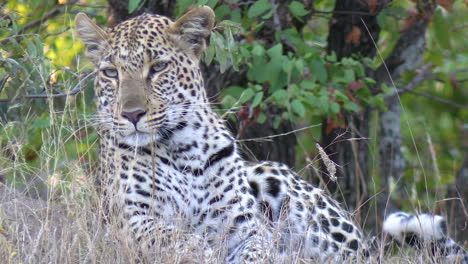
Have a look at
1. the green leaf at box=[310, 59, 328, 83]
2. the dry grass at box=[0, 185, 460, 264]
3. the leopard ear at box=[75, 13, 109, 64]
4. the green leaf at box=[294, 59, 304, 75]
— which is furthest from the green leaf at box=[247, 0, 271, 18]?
the dry grass at box=[0, 185, 460, 264]

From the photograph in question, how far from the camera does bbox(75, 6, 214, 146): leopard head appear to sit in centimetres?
551

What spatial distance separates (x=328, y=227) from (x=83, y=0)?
4052mm

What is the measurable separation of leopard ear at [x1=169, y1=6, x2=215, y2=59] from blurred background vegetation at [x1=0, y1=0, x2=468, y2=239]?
0.60ft

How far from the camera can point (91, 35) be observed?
19.7 ft

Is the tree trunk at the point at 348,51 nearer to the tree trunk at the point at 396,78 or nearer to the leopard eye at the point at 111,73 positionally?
the tree trunk at the point at 396,78

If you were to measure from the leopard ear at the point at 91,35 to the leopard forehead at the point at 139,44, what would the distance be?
6 cm

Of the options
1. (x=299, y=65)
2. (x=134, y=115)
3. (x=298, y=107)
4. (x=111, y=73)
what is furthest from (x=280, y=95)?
(x=134, y=115)

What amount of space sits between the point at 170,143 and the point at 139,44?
0.67 meters

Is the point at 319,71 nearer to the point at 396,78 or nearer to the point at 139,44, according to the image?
the point at 396,78

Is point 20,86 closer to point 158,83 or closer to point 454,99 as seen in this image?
point 158,83

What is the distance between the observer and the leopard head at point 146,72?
551 cm

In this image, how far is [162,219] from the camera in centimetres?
550

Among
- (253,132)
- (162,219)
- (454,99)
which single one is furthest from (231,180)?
(454,99)

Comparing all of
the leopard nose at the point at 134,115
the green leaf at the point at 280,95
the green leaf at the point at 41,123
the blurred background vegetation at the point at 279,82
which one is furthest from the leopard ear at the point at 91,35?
the green leaf at the point at 280,95
